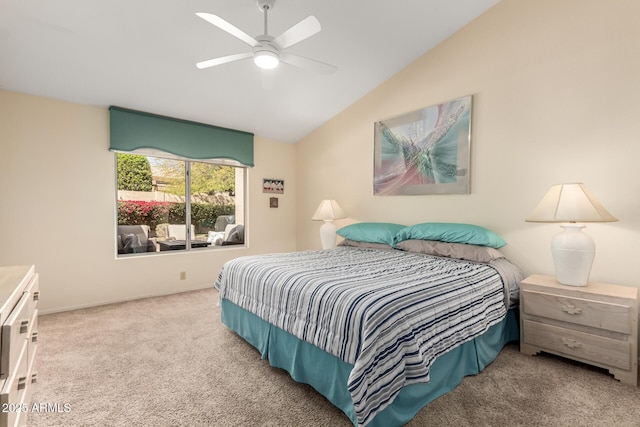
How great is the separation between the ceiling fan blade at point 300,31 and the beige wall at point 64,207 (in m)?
2.68

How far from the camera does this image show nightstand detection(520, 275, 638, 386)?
193cm

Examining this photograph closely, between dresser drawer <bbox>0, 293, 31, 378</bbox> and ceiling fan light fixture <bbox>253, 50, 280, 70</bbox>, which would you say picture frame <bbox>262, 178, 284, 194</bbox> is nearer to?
ceiling fan light fixture <bbox>253, 50, 280, 70</bbox>

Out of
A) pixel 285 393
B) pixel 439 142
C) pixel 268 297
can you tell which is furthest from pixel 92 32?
pixel 439 142

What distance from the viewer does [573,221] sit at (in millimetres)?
2119

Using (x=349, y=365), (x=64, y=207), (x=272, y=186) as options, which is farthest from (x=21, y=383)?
(x=272, y=186)

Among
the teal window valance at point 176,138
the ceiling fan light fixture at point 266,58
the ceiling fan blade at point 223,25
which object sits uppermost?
the ceiling fan blade at point 223,25

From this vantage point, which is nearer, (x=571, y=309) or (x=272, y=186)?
(x=571, y=309)

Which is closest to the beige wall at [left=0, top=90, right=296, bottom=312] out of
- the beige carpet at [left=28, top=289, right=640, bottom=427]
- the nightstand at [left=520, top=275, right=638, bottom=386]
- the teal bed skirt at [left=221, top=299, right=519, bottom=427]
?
the beige carpet at [left=28, top=289, right=640, bottom=427]

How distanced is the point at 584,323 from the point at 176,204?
14.5 feet

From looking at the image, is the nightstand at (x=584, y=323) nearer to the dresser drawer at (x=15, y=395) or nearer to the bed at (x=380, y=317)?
the bed at (x=380, y=317)

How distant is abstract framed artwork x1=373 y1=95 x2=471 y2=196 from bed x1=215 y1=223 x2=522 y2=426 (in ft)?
2.23

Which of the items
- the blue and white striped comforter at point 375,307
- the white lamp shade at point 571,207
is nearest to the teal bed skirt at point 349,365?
the blue and white striped comforter at point 375,307

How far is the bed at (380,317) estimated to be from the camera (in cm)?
145

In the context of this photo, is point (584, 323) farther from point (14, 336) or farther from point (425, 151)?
point (14, 336)
